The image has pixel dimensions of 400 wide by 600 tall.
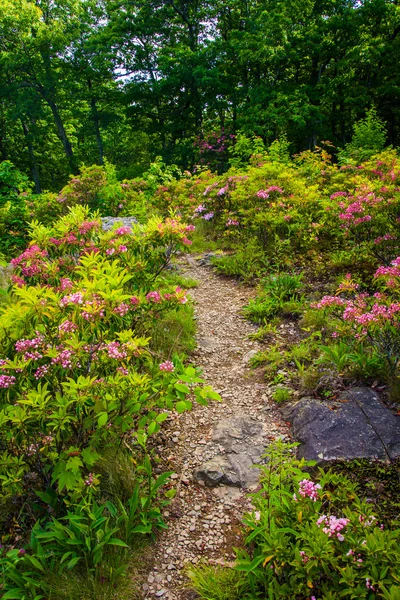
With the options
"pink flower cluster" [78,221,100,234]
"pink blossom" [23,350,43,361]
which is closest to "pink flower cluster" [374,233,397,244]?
"pink flower cluster" [78,221,100,234]

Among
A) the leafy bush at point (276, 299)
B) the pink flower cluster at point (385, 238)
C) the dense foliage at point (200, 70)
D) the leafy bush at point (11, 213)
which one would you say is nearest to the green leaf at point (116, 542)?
the leafy bush at point (276, 299)

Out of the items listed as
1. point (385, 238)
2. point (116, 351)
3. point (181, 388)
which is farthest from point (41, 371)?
point (385, 238)

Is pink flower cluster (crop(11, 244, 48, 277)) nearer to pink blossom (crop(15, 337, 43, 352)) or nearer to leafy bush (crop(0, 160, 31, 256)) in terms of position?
pink blossom (crop(15, 337, 43, 352))

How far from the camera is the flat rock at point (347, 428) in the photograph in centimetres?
245

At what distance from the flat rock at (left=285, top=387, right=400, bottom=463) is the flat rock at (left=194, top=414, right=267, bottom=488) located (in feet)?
1.01

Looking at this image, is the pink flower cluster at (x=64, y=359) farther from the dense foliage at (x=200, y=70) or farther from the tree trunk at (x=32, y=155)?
the tree trunk at (x=32, y=155)

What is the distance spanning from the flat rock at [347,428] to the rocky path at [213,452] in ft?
0.85

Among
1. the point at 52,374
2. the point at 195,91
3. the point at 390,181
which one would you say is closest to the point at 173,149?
the point at 195,91

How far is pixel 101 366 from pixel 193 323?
2.42 m

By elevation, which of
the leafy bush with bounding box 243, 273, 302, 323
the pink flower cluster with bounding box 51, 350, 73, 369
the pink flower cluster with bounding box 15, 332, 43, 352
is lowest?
the leafy bush with bounding box 243, 273, 302, 323

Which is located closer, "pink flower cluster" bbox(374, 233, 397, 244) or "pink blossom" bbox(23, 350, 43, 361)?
"pink blossom" bbox(23, 350, 43, 361)

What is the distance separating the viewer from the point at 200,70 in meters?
15.3

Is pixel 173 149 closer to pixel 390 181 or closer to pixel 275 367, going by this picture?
pixel 390 181

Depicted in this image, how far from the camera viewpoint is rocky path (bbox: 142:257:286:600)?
212 cm
